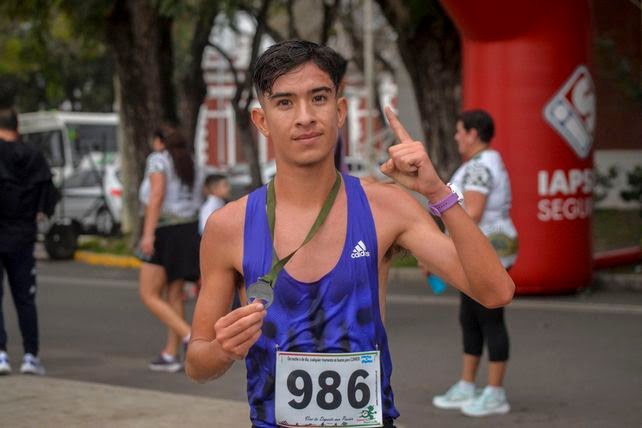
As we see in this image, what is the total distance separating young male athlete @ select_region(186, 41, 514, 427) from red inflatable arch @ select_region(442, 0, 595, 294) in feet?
29.7

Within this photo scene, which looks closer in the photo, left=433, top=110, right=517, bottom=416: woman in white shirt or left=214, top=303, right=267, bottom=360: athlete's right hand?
→ left=214, top=303, right=267, bottom=360: athlete's right hand

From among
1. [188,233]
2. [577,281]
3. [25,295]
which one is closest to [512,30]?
[577,281]

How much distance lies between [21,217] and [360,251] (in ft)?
18.9

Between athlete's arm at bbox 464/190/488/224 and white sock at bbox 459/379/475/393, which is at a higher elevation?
athlete's arm at bbox 464/190/488/224

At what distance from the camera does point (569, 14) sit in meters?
12.4

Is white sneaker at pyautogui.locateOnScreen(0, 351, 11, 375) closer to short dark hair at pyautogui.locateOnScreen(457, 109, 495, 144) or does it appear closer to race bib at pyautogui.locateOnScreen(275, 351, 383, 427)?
short dark hair at pyautogui.locateOnScreen(457, 109, 495, 144)

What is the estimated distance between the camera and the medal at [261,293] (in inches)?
120

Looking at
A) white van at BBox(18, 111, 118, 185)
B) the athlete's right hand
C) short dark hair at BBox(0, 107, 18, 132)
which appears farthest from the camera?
white van at BBox(18, 111, 118, 185)

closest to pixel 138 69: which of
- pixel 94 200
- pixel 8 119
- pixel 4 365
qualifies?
pixel 94 200

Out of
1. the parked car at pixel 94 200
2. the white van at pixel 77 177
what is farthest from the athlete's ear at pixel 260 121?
the parked car at pixel 94 200

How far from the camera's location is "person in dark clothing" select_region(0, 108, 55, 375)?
857 centimetres

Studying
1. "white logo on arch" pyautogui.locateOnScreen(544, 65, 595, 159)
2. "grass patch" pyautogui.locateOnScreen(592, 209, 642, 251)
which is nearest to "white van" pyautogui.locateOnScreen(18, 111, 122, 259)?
"grass patch" pyautogui.locateOnScreen(592, 209, 642, 251)

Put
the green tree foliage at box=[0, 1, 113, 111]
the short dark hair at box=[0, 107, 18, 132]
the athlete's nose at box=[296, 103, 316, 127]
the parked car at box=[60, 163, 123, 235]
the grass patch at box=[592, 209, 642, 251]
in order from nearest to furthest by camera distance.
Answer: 1. the athlete's nose at box=[296, 103, 316, 127]
2. the short dark hair at box=[0, 107, 18, 132]
3. the grass patch at box=[592, 209, 642, 251]
4. the green tree foliage at box=[0, 1, 113, 111]
5. the parked car at box=[60, 163, 123, 235]

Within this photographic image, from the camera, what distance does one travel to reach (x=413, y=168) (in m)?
3.07
